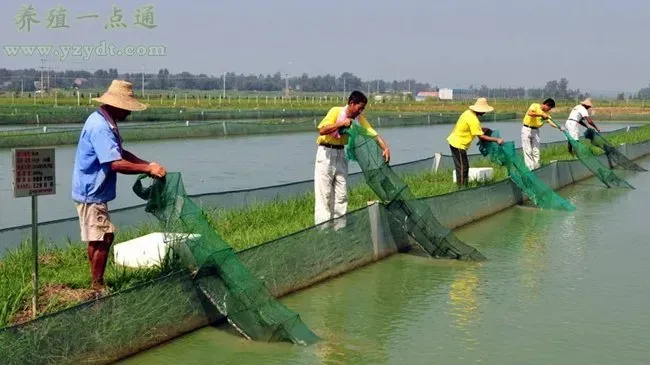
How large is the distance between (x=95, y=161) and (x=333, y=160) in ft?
9.86

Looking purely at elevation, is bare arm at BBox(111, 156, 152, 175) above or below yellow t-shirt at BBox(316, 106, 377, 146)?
below

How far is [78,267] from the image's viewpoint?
666 cm

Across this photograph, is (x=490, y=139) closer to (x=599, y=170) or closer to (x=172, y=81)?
(x=599, y=170)

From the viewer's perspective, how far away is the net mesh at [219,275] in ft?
19.3

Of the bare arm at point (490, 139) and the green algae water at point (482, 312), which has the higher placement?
the bare arm at point (490, 139)

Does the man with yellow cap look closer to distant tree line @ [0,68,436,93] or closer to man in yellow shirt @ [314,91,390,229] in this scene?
man in yellow shirt @ [314,91,390,229]

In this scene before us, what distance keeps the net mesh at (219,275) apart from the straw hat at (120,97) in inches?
20.1

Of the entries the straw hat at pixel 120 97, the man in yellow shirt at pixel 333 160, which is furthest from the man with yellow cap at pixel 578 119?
the straw hat at pixel 120 97

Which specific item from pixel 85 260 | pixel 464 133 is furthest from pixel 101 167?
pixel 464 133

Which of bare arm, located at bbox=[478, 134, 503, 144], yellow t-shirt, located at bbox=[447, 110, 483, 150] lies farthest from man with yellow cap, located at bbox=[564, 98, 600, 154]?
yellow t-shirt, located at bbox=[447, 110, 483, 150]

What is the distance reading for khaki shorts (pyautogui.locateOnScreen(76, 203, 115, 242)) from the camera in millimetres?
5695

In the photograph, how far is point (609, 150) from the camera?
18703 mm

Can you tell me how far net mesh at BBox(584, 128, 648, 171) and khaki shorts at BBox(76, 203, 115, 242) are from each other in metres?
13.5

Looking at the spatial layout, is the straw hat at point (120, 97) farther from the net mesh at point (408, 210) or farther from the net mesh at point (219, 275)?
the net mesh at point (408, 210)
